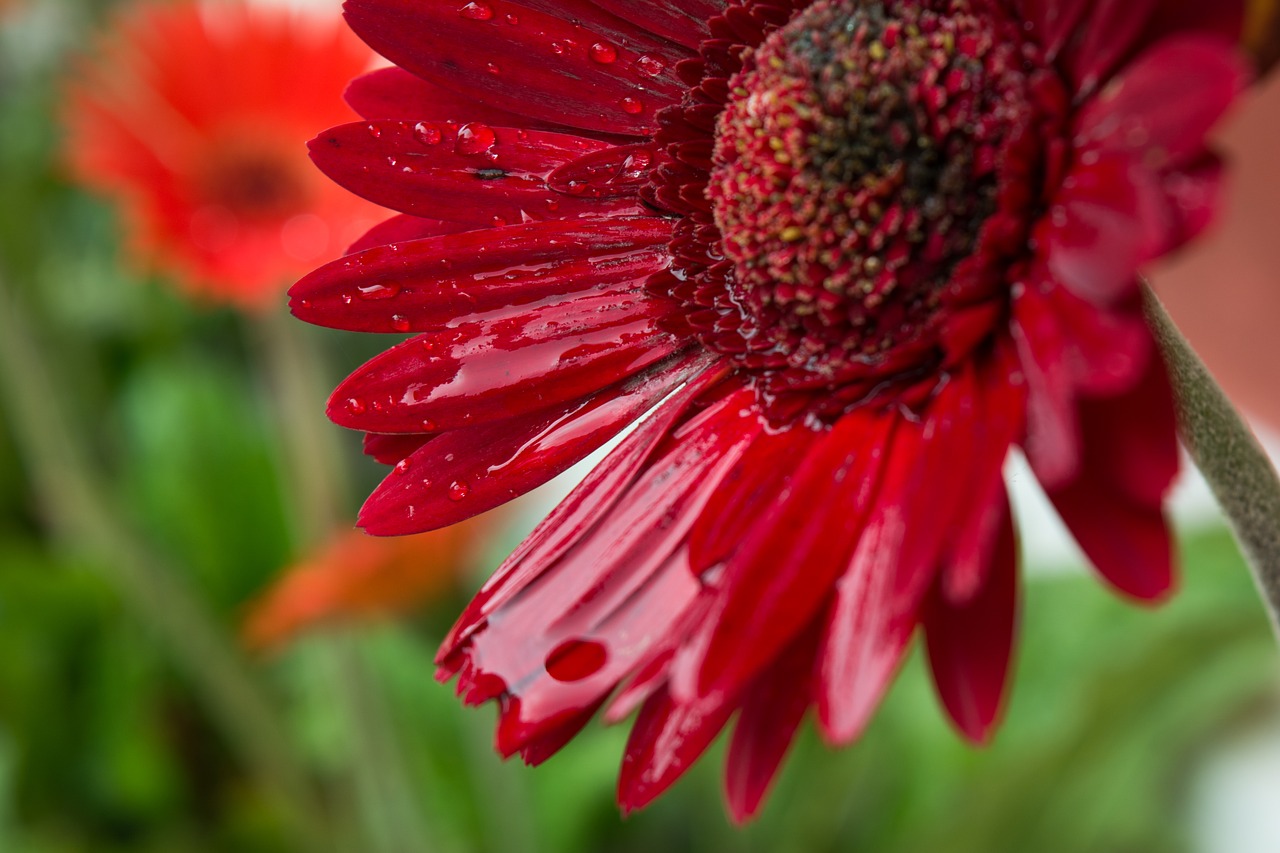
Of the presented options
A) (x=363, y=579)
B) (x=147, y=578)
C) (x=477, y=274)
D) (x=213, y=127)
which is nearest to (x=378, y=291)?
(x=477, y=274)

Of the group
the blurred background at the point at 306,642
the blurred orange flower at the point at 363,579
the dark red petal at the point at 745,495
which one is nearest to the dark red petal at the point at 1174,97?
the dark red petal at the point at 745,495

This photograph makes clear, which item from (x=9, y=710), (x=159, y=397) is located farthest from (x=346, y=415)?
(x=159, y=397)

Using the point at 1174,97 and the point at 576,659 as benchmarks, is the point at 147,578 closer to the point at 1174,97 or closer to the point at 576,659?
the point at 576,659

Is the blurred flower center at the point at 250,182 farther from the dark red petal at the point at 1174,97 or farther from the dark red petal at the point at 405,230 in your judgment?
the dark red petal at the point at 1174,97

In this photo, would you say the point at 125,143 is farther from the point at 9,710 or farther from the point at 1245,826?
the point at 1245,826

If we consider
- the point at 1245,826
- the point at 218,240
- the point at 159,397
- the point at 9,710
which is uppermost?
→ the point at 218,240
